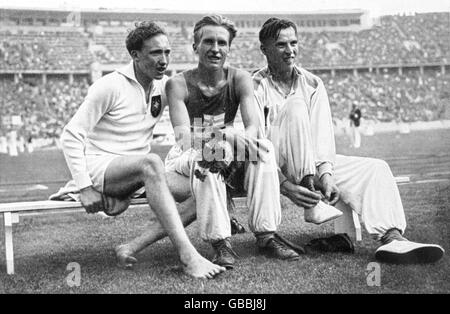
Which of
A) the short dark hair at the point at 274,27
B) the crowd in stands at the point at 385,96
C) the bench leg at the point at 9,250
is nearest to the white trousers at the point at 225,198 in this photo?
the short dark hair at the point at 274,27

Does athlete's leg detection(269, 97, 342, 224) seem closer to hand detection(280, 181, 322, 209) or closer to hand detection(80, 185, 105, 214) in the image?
hand detection(280, 181, 322, 209)

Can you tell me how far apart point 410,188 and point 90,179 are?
412cm

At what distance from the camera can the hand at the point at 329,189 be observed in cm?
352

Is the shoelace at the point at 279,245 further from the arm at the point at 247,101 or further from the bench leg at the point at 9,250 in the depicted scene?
the bench leg at the point at 9,250

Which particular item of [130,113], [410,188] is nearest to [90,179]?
[130,113]

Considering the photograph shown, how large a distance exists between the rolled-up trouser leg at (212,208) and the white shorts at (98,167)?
2.03ft

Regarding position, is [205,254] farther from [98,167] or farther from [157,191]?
[98,167]

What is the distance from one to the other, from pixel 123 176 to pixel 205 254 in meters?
0.80

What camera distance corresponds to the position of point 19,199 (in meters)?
7.65

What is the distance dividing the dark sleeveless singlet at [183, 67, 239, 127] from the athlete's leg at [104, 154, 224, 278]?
1.84 ft

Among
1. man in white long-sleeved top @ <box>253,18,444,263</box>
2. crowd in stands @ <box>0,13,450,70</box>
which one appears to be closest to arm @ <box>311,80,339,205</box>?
man in white long-sleeved top @ <box>253,18,444,263</box>

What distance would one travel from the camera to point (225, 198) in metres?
3.18

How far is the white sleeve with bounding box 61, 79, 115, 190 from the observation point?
11.1ft
